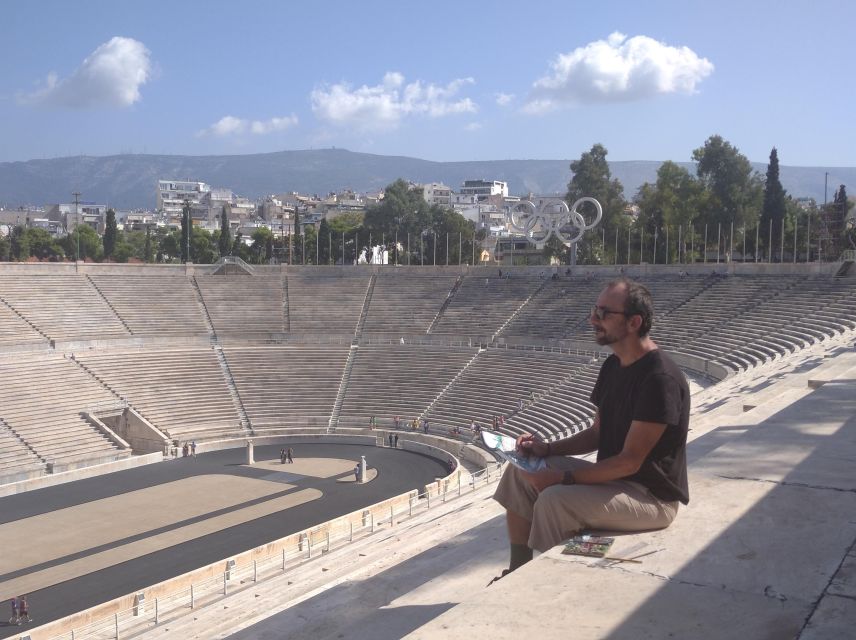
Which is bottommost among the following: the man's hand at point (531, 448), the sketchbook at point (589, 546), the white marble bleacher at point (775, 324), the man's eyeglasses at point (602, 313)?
the white marble bleacher at point (775, 324)

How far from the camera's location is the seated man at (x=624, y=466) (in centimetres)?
380

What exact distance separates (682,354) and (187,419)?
60.4ft

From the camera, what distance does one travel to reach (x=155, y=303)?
38.4m

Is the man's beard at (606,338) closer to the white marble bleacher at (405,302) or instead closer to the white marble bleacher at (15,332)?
the white marble bleacher at (15,332)

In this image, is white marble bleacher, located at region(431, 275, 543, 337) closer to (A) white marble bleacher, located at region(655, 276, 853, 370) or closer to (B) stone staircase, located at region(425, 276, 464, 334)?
(B) stone staircase, located at region(425, 276, 464, 334)

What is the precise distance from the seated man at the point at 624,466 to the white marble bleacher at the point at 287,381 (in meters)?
28.0

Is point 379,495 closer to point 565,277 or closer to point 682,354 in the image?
point 682,354

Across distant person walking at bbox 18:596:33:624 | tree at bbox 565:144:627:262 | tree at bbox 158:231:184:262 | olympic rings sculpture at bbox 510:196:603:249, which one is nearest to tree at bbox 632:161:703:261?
tree at bbox 565:144:627:262

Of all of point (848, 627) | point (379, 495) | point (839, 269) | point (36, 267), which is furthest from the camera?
point (36, 267)

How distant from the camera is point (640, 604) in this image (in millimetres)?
3125

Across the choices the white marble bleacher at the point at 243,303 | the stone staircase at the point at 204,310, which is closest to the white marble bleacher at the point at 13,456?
the stone staircase at the point at 204,310

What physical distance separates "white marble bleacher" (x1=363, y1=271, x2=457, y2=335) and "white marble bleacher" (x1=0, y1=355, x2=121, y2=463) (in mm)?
13185

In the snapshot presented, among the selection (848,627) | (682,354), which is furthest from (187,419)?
(848,627)

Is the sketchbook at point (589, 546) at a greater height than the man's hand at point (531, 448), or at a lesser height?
lesser
